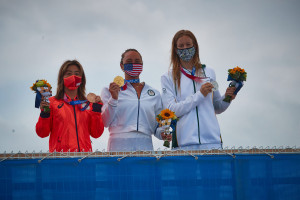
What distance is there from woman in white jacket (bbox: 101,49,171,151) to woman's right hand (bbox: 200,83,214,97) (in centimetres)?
93

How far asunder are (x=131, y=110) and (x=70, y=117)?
42.9 inches

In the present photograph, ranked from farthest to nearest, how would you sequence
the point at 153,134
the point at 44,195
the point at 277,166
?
the point at 153,134, the point at 277,166, the point at 44,195

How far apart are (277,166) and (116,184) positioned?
5.96 ft

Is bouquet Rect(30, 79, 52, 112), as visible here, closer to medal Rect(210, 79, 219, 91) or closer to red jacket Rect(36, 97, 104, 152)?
red jacket Rect(36, 97, 104, 152)

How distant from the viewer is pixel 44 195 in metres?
4.07

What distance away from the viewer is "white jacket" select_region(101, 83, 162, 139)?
6527 millimetres

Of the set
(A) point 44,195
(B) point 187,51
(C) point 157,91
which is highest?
(B) point 187,51

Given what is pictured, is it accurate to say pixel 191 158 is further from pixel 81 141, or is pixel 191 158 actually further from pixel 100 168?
pixel 81 141

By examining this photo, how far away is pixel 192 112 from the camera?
237 inches

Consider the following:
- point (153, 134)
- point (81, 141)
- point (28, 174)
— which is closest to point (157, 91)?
point (153, 134)

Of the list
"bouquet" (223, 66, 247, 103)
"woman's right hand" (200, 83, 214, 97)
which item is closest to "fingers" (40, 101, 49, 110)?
"woman's right hand" (200, 83, 214, 97)

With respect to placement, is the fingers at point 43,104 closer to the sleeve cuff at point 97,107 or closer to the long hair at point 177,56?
the sleeve cuff at point 97,107

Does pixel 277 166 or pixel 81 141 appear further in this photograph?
pixel 81 141

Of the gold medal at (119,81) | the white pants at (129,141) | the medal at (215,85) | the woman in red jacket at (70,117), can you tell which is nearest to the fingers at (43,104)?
the woman in red jacket at (70,117)
